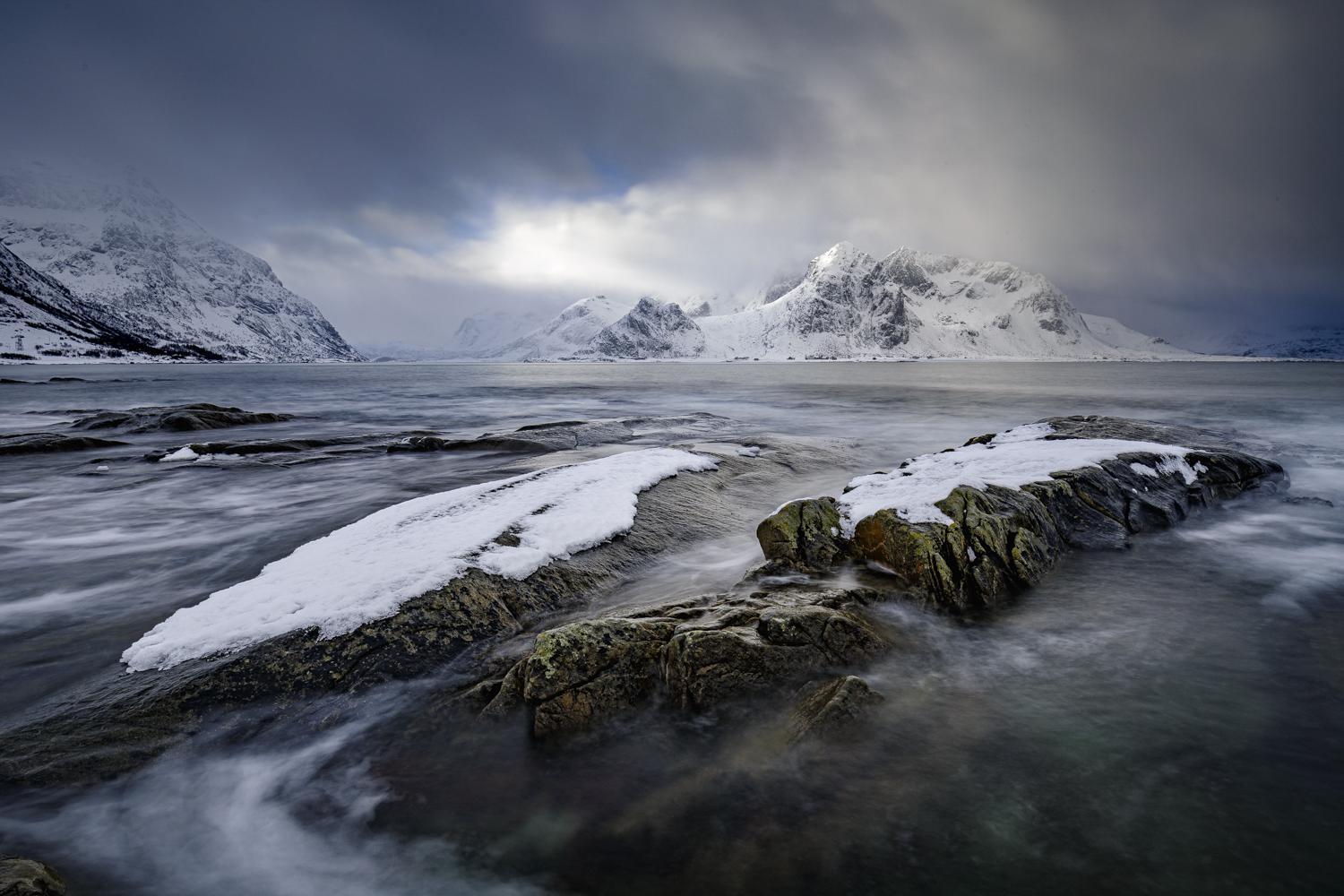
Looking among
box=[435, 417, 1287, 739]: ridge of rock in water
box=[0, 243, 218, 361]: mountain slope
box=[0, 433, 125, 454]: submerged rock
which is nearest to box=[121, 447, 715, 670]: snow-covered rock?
box=[435, 417, 1287, 739]: ridge of rock in water

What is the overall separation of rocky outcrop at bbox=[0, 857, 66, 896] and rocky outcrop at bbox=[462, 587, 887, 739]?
246 cm

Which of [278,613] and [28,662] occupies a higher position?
[278,613]

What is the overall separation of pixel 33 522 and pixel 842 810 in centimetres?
1458

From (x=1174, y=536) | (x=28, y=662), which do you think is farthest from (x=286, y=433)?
(x=1174, y=536)

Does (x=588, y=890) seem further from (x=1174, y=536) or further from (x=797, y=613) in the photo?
(x=1174, y=536)

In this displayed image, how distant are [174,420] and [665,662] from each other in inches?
1026

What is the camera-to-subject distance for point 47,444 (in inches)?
712

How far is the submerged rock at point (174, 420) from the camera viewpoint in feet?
74.2

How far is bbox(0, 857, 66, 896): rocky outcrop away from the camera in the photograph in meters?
2.91

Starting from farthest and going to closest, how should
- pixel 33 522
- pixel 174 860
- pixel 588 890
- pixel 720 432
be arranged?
pixel 720 432 → pixel 33 522 → pixel 174 860 → pixel 588 890

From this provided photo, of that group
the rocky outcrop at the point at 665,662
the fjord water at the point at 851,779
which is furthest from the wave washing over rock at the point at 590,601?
the fjord water at the point at 851,779

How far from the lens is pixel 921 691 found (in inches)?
206

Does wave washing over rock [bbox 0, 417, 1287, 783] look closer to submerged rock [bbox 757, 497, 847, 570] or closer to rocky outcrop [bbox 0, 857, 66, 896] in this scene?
submerged rock [bbox 757, 497, 847, 570]

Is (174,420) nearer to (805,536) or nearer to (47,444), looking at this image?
(47,444)
